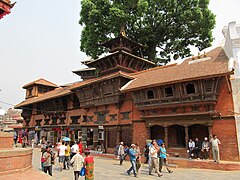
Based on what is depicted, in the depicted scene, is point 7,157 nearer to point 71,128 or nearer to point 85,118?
point 85,118

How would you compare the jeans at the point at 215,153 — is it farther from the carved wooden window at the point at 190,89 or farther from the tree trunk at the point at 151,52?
the tree trunk at the point at 151,52

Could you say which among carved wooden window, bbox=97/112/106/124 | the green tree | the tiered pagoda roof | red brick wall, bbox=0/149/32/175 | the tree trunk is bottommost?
red brick wall, bbox=0/149/32/175

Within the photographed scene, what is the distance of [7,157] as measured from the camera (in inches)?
274

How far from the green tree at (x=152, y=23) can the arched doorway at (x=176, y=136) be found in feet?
45.2

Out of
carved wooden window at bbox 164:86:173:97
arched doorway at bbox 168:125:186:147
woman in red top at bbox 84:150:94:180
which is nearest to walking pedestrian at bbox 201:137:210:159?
arched doorway at bbox 168:125:186:147

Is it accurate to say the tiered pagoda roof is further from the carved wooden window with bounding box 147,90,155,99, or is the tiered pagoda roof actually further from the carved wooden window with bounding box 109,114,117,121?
the carved wooden window with bounding box 147,90,155,99

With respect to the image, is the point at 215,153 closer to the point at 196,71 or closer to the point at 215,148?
the point at 215,148

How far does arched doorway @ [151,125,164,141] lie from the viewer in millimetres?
16500

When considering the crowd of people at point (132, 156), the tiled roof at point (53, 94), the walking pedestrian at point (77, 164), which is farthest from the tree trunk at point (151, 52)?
the walking pedestrian at point (77, 164)

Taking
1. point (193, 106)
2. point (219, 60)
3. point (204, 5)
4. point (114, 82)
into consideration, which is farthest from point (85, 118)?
point (204, 5)

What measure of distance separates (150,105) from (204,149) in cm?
469

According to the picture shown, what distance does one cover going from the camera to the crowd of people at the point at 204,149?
11.8m

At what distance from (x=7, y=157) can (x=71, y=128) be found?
16.5 meters

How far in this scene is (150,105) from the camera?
601 inches
